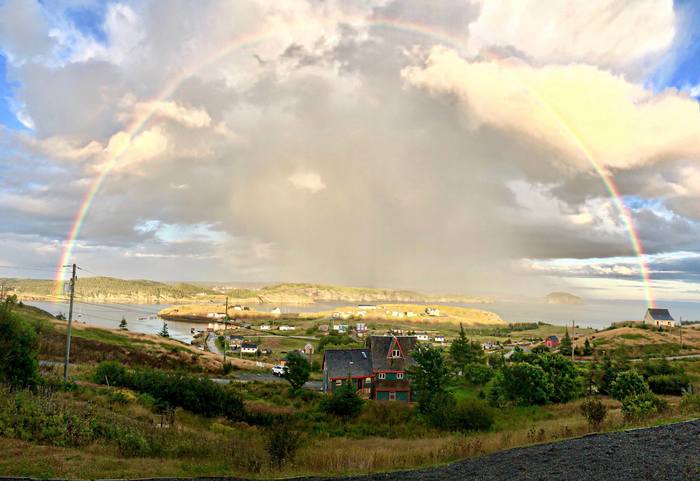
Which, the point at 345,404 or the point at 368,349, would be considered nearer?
the point at 345,404

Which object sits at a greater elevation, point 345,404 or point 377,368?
point 377,368

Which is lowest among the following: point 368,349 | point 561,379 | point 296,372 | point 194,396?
point 296,372

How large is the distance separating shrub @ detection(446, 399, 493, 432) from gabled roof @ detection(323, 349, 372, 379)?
20230 millimetres

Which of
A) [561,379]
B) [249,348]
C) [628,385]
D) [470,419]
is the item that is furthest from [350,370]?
[249,348]

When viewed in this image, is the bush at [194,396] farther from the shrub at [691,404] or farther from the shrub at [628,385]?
the shrub at [628,385]

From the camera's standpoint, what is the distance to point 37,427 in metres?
14.5

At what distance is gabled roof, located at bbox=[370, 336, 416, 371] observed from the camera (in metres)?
46.3


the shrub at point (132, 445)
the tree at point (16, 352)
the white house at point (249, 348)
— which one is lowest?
→ the white house at point (249, 348)

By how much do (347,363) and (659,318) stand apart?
93132 millimetres

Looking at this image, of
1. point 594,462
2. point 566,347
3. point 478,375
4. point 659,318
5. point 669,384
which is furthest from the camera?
point 659,318

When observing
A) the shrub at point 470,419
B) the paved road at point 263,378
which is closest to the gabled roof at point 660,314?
the paved road at point 263,378

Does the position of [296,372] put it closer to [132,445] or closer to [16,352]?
[16,352]

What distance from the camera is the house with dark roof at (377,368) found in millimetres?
44938

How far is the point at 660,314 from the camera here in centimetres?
10538
